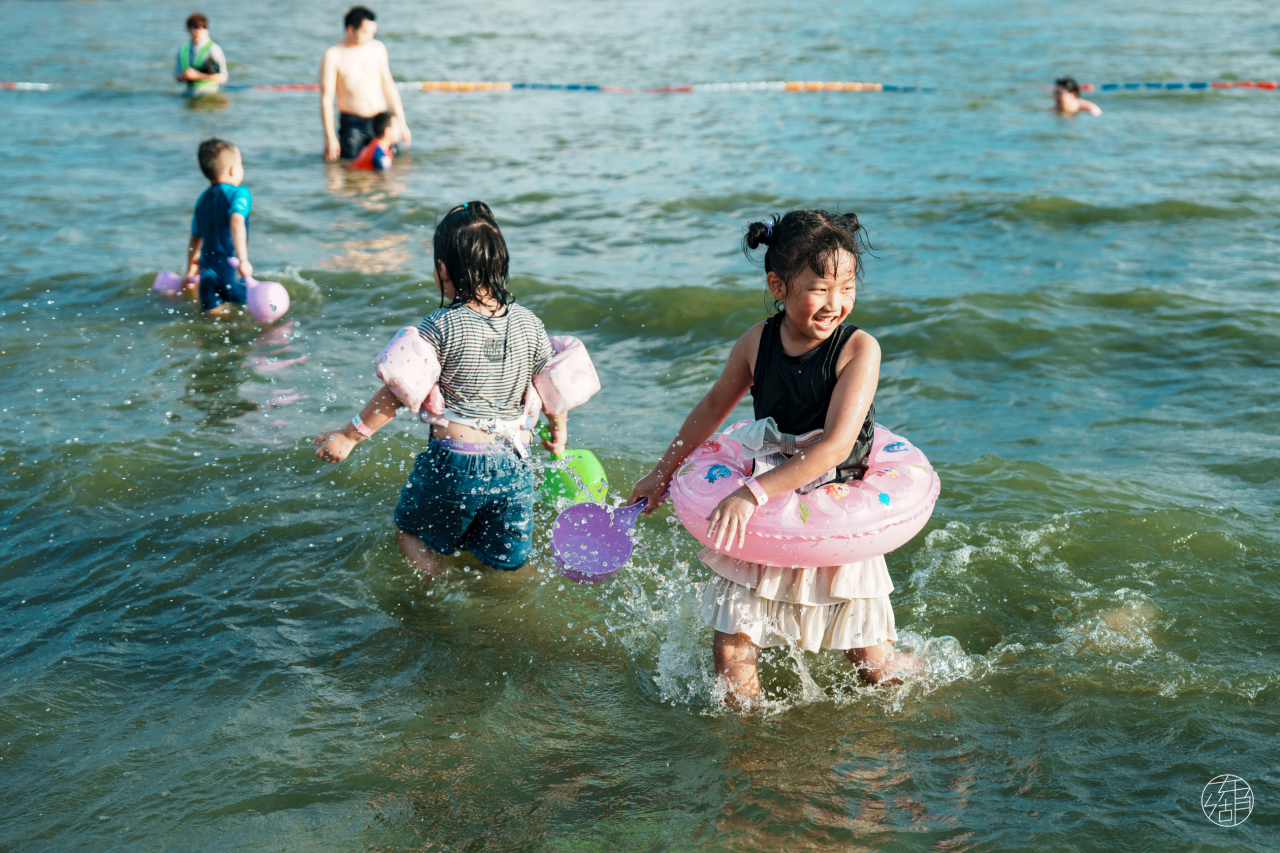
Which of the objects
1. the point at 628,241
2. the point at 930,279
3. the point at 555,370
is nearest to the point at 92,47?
the point at 628,241

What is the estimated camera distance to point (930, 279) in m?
8.46

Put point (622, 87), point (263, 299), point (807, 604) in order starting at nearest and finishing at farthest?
1. point (807, 604)
2. point (263, 299)
3. point (622, 87)

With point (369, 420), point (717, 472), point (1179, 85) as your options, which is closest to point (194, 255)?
point (369, 420)

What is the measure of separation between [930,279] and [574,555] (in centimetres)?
558

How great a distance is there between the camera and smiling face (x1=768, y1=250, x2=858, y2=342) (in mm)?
3129

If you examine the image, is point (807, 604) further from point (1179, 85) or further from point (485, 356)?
point (1179, 85)

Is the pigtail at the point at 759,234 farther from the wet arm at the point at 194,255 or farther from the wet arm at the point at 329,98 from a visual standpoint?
the wet arm at the point at 329,98

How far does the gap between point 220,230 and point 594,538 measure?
490 centimetres

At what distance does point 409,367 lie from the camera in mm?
3742

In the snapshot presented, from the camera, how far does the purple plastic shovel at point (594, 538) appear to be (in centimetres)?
375

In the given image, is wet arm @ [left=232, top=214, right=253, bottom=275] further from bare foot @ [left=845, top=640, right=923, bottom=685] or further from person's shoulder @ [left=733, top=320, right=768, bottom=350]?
bare foot @ [left=845, top=640, right=923, bottom=685]

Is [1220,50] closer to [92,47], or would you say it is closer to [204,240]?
[204,240]

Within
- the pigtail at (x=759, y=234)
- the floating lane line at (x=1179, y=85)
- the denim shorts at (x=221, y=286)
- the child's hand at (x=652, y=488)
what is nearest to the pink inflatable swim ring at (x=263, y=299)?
the denim shorts at (x=221, y=286)
